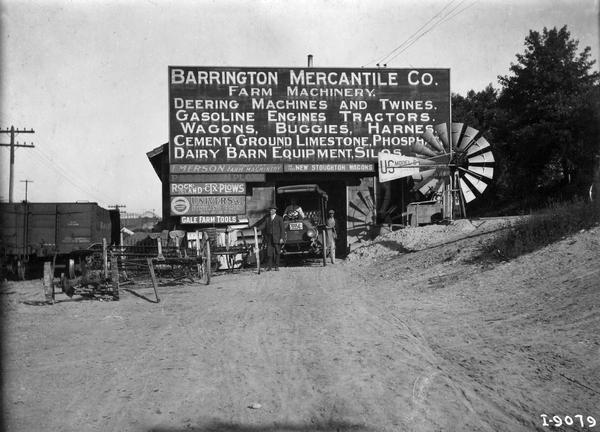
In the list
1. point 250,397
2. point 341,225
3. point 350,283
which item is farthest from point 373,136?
point 250,397

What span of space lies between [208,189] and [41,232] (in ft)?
19.0

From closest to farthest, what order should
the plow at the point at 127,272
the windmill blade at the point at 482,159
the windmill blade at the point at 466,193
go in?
the plow at the point at 127,272, the windmill blade at the point at 482,159, the windmill blade at the point at 466,193

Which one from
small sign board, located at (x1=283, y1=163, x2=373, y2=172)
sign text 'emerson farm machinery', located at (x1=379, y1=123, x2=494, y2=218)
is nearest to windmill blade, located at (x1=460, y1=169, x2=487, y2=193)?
sign text 'emerson farm machinery', located at (x1=379, y1=123, x2=494, y2=218)

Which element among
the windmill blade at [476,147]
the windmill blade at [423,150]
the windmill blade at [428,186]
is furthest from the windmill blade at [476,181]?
the windmill blade at [423,150]

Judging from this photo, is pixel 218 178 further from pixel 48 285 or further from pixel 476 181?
pixel 48 285

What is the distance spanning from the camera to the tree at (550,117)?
3238 centimetres

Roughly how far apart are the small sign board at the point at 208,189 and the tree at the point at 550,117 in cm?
2090

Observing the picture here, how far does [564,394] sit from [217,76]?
Answer: 58.5ft

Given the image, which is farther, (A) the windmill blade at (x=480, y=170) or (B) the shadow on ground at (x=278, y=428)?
(A) the windmill blade at (x=480, y=170)

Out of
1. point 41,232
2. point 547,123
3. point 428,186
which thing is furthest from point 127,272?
point 547,123

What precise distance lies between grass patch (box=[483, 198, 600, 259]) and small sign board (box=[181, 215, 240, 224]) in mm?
11139

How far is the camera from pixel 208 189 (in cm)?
2039

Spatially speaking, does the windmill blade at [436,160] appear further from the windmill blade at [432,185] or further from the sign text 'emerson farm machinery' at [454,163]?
the windmill blade at [432,185]

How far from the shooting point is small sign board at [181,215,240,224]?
66.8 feet
